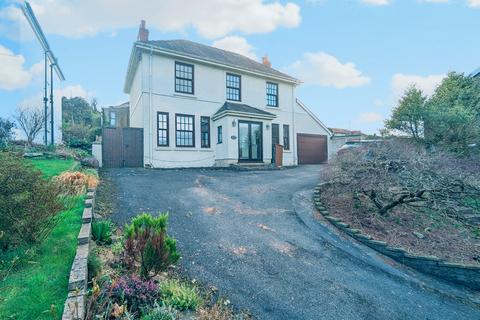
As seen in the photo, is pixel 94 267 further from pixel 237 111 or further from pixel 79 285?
pixel 237 111

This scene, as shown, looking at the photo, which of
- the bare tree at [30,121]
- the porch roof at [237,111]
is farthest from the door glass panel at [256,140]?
the bare tree at [30,121]

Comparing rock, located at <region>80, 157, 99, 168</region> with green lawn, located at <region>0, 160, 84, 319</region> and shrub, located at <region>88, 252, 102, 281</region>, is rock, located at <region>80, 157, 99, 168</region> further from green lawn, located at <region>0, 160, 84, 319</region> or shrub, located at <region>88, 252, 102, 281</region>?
shrub, located at <region>88, 252, 102, 281</region>

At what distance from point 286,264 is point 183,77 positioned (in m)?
14.0

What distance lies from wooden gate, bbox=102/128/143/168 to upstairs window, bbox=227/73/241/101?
6.63 meters

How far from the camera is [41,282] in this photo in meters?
3.18

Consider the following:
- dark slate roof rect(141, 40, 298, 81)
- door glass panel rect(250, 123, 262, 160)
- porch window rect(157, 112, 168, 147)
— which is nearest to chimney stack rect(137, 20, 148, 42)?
dark slate roof rect(141, 40, 298, 81)

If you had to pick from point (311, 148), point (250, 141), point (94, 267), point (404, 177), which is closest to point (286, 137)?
point (311, 148)

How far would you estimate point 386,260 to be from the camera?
21.9ft

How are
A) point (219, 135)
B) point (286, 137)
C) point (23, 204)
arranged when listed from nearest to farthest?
point (23, 204), point (219, 135), point (286, 137)

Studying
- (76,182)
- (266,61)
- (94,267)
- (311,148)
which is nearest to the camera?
(94,267)

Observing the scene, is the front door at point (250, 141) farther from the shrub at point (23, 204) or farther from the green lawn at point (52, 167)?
the shrub at point (23, 204)

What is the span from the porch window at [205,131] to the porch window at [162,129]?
2.30 meters

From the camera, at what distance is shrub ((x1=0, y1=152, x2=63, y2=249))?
3590 mm

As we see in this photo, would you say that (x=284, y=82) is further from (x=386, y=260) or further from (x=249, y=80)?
(x=386, y=260)
